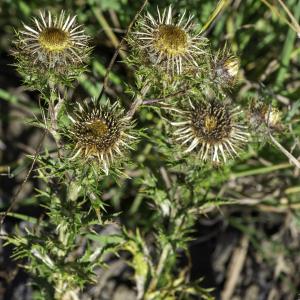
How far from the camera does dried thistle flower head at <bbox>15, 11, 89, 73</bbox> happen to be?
2.05 metres

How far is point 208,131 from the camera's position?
2.26 m

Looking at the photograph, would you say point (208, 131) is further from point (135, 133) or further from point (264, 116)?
point (264, 116)

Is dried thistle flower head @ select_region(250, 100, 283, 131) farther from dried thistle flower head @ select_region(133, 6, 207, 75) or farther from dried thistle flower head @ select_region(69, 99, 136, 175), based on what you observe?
dried thistle flower head @ select_region(69, 99, 136, 175)

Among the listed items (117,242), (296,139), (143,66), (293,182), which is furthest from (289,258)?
(143,66)

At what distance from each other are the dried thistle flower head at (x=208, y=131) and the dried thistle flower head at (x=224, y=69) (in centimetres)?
11

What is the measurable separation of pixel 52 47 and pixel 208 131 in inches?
30.9

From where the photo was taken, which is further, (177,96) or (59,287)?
(59,287)

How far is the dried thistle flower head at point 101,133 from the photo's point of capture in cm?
205

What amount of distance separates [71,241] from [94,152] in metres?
0.53

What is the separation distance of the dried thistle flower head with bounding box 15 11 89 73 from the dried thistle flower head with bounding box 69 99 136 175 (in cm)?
20

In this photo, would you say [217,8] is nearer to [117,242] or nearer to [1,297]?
[117,242]

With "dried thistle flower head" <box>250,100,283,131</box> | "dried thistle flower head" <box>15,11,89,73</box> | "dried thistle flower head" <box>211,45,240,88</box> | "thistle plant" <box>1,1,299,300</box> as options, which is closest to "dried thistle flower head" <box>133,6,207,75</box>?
"thistle plant" <box>1,1,299,300</box>

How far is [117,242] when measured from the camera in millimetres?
2582

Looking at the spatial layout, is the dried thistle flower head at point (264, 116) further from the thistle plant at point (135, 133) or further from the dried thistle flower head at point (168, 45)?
the dried thistle flower head at point (168, 45)
